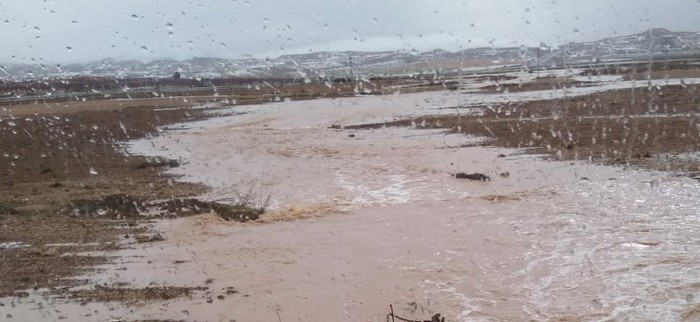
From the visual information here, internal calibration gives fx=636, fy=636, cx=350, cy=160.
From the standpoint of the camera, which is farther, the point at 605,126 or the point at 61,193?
the point at 605,126

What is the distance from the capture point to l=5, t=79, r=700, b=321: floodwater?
7.12 meters

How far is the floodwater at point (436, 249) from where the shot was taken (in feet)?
23.4

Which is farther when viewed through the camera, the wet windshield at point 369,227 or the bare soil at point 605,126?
the bare soil at point 605,126

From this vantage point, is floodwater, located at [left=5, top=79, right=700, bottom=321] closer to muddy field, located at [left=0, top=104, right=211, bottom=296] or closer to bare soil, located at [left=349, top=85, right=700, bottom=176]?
muddy field, located at [left=0, top=104, right=211, bottom=296]

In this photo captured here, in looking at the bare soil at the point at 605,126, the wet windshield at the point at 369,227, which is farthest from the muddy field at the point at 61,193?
the bare soil at the point at 605,126

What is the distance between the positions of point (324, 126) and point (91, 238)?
70.5 feet

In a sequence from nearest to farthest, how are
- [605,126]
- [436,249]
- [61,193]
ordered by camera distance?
[436,249], [61,193], [605,126]

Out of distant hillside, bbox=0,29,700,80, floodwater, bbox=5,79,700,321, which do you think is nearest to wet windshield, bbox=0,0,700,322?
floodwater, bbox=5,79,700,321

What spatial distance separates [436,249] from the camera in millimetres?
9516

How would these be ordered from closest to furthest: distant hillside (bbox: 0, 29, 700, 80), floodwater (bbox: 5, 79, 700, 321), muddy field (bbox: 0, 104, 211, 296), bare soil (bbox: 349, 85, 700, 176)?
floodwater (bbox: 5, 79, 700, 321) → muddy field (bbox: 0, 104, 211, 296) → bare soil (bbox: 349, 85, 700, 176) → distant hillside (bbox: 0, 29, 700, 80)

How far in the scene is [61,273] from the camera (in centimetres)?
843

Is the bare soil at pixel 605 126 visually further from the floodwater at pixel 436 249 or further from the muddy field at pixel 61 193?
the muddy field at pixel 61 193

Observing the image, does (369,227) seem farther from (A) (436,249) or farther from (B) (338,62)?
(B) (338,62)

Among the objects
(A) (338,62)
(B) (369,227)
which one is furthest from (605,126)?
(A) (338,62)
